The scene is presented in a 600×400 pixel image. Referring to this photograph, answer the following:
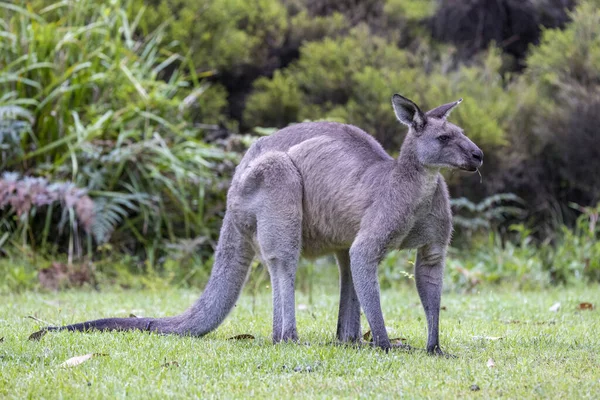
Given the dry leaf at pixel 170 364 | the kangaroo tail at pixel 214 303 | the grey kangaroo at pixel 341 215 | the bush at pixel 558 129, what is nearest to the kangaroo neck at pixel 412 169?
the grey kangaroo at pixel 341 215

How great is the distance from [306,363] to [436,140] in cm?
159

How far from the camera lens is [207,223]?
386 inches

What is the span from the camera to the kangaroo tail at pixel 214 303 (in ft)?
17.3

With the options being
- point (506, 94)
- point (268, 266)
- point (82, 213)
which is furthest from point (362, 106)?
point (268, 266)

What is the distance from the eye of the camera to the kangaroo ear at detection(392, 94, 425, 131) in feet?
16.0

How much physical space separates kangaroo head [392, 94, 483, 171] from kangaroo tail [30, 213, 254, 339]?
138 centimetres

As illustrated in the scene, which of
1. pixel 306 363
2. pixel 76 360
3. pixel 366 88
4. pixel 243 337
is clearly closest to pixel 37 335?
pixel 76 360

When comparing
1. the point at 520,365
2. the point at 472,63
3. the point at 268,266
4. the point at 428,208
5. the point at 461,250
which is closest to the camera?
the point at 520,365

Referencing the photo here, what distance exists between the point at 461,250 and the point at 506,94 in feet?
8.10

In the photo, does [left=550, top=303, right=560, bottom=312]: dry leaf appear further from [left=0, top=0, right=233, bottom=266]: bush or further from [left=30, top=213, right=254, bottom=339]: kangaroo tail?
[left=0, top=0, right=233, bottom=266]: bush

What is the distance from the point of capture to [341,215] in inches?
201

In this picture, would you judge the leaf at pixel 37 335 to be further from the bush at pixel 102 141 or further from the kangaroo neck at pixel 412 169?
the bush at pixel 102 141

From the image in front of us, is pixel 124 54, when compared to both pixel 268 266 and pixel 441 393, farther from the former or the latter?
pixel 441 393

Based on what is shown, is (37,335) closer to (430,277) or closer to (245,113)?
(430,277)
